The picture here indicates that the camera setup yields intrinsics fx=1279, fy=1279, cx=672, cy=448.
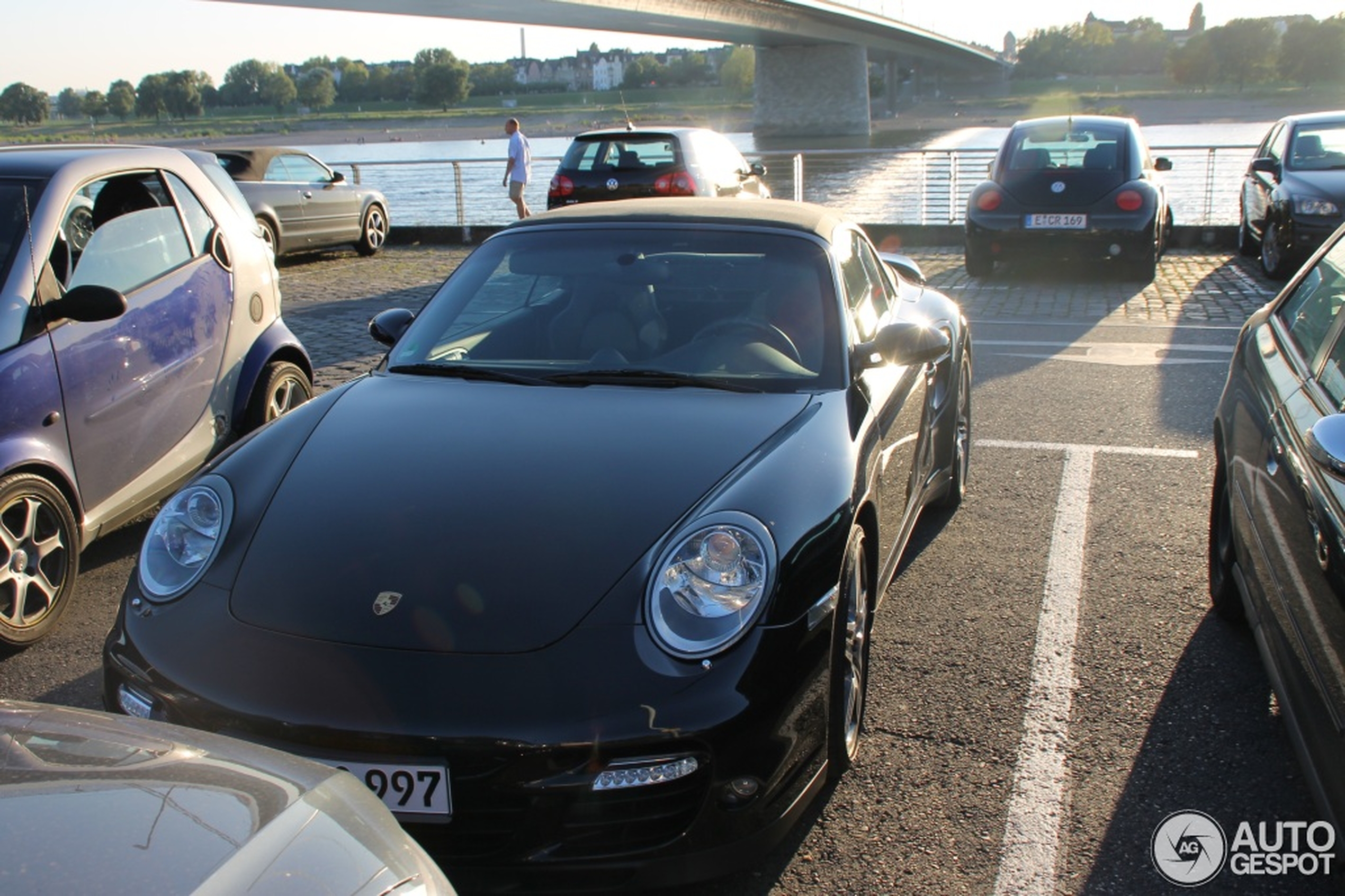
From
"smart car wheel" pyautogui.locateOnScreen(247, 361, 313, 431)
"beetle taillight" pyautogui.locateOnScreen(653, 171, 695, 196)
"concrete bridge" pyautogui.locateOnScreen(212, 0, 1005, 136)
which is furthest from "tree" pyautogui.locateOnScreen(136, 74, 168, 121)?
"smart car wheel" pyautogui.locateOnScreen(247, 361, 313, 431)

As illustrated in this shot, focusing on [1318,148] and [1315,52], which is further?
[1315,52]

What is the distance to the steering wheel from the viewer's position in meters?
3.99

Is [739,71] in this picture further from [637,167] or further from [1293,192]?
[1293,192]

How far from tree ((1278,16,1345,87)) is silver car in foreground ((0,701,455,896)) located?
4249 inches

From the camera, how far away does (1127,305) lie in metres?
11.3

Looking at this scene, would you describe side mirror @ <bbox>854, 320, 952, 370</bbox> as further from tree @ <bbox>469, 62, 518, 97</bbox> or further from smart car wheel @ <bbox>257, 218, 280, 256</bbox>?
tree @ <bbox>469, 62, 518, 97</bbox>

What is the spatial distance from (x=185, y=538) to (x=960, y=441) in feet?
11.2

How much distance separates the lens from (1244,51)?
10469 cm

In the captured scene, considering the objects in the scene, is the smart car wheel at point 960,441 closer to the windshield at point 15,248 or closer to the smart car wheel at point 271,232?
the windshield at point 15,248

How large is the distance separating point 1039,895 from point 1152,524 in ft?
9.54

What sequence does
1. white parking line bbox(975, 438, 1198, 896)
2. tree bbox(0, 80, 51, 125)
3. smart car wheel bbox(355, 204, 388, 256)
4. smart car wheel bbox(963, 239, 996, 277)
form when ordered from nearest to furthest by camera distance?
white parking line bbox(975, 438, 1198, 896), smart car wheel bbox(963, 239, 996, 277), smart car wheel bbox(355, 204, 388, 256), tree bbox(0, 80, 51, 125)

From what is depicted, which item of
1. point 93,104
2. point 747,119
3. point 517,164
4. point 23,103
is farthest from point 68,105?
point 517,164

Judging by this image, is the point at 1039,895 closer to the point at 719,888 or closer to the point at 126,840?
the point at 719,888

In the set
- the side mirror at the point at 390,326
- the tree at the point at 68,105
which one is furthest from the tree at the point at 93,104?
the side mirror at the point at 390,326
